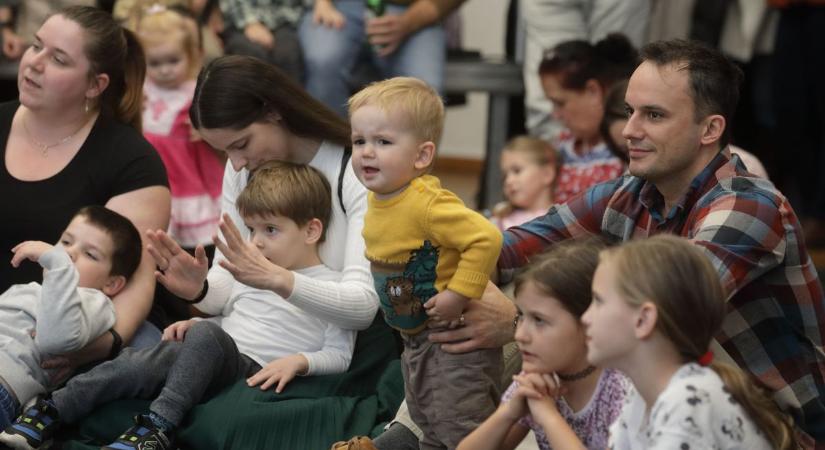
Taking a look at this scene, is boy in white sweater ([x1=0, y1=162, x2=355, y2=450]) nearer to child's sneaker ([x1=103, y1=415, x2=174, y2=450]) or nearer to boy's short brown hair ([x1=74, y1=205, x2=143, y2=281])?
child's sneaker ([x1=103, y1=415, x2=174, y2=450])

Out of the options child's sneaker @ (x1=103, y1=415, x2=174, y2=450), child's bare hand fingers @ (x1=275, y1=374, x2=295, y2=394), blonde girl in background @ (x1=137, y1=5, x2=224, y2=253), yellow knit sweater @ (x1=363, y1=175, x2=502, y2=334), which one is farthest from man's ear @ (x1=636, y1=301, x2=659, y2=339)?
blonde girl in background @ (x1=137, y1=5, x2=224, y2=253)

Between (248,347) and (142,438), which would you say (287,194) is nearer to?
(248,347)

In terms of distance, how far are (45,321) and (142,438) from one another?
0.40m

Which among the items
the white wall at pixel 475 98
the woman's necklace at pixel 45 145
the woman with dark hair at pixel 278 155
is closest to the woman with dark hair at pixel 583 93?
the woman with dark hair at pixel 278 155

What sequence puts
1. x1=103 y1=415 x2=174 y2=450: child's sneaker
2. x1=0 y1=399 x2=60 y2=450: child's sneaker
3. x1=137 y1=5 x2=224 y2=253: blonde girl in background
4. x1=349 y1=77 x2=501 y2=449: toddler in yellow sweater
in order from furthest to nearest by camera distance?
x1=137 y1=5 x2=224 y2=253: blonde girl in background
x1=0 y1=399 x2=60 y2=450: child's sneaker
x1=103 y1=415 x2=174 y2=450: child's sneaker
x1=349 y1=77 x2=501 y2=449: toddler in yellow sweater

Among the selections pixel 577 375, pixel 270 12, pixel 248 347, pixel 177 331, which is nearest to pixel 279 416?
pixel 248 347

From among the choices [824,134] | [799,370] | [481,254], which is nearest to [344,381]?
[481,254]

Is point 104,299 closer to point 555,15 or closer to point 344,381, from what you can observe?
point 344,381

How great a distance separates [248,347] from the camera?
124 inches

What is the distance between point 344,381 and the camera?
313cm

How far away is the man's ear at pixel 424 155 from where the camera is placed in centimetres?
274

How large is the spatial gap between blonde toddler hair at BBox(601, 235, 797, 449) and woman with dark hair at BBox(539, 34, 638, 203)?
7.93 ft

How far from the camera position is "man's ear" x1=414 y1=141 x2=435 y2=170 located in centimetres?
274

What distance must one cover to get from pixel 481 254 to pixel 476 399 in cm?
30
